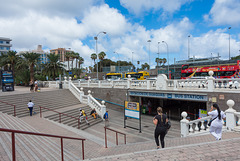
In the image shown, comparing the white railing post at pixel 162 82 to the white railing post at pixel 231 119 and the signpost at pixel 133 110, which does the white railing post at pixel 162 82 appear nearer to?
the signpost at pixel 133 110

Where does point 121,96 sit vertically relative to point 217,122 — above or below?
below

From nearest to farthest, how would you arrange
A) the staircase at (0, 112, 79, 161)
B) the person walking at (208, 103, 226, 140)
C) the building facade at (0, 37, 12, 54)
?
the staircase at (0, 112, 79, 161), the person walking at (208, 103, 226, 140), the building facade at (0, 37, 12, 54)

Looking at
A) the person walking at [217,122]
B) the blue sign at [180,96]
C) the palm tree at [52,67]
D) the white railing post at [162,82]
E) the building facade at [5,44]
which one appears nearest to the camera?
the person walking at [217,122]

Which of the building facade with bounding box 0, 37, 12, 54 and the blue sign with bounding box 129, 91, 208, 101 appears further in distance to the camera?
the building facade with bounding box 0, 37, 12, 54

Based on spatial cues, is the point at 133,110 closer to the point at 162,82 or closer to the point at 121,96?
the point at 162,82

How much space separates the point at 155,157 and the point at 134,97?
13.6 m

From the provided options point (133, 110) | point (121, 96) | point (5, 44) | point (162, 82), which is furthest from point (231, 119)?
point (5, 44)

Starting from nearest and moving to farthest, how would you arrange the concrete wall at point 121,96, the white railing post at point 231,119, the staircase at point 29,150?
the staircase at point 29,150 → the white railing post at point 231,119 → the concrete wall at point 121,96

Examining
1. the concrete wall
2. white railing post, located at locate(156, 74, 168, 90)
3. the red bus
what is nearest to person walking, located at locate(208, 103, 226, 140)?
the concrete wall

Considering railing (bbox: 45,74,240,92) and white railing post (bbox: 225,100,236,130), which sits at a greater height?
railing (bbox: 45,74,240,92)

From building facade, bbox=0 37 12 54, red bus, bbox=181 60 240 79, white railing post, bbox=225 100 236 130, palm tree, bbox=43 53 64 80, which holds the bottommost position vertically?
white railing post, bbox=225 100 236 130

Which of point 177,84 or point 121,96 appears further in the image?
point 121,96

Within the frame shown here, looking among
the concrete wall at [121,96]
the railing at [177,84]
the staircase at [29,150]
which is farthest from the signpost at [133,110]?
the staircase at [29,150]

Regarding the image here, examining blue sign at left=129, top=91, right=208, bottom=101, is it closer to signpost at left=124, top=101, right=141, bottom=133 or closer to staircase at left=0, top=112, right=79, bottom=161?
signpost at left=124, top=101, right=141, bottom=133
